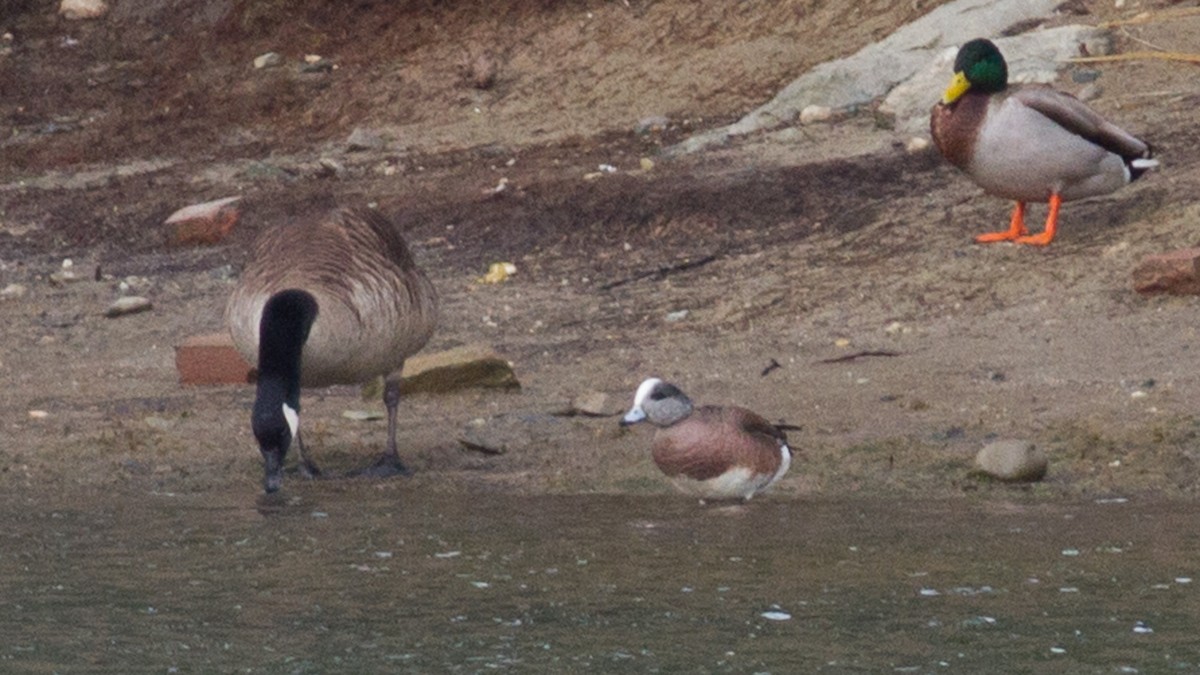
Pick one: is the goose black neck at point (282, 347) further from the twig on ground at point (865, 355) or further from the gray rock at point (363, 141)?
the gray rock at point (363, 141)

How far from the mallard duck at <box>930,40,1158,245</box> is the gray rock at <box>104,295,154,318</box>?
417 centimetres

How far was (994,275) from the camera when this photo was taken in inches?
380

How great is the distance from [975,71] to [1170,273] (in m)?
1.96

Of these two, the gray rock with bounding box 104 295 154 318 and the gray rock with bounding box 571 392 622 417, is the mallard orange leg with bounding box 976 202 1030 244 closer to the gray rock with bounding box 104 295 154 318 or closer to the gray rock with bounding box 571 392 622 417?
the gray rock with bounding box 571 392 622 417

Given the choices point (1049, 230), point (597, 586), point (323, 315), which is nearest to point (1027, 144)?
point (1049, 230)

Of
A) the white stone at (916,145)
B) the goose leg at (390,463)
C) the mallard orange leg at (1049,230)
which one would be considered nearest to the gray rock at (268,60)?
the white stone at (916,145)

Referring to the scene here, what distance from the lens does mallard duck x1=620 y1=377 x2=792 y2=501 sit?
655 centimetres

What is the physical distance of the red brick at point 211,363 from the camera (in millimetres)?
8984

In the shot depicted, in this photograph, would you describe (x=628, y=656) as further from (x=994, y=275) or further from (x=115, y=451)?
(x=994, y=275)

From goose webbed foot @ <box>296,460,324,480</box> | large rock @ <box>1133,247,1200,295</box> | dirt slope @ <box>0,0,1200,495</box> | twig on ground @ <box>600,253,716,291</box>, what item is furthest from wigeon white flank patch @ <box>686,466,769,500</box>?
twig on ground @ <box>600,253,716,291</box>

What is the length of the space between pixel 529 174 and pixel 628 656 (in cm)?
836

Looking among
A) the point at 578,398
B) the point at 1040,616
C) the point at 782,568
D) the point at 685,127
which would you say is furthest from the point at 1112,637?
the point at 685,127

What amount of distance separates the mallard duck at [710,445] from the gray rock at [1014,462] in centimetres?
67

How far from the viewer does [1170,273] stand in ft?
28.7
